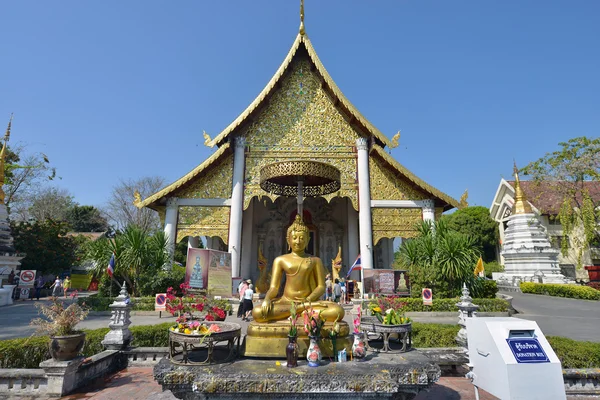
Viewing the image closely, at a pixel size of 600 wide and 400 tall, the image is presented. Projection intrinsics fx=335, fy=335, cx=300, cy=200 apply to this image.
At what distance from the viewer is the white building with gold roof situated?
1203cm

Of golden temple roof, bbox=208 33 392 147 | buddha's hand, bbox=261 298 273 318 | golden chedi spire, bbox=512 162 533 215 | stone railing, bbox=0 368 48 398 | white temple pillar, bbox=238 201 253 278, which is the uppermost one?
golden temple roof, bbox=208 33 392 147

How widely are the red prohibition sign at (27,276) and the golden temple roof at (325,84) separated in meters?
10.0

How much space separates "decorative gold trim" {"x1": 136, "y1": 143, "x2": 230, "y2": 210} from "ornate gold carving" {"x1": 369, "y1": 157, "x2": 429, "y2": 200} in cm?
555

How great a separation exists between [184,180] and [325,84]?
659cm

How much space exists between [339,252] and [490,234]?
20.5 m

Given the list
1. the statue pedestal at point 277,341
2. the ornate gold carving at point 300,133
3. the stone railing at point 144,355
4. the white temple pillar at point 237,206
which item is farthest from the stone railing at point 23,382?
the ornate gold carving at point 300,133

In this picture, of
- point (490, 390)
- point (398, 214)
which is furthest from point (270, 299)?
point (398, 214)

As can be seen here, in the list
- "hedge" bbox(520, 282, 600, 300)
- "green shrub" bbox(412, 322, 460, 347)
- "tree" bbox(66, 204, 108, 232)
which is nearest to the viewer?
"green shrub" bbox(412, 322, 460, 347)

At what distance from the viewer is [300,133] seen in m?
12.8

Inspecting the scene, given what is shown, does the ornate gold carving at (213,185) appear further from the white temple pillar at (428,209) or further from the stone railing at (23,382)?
the stone railing at (23,382)

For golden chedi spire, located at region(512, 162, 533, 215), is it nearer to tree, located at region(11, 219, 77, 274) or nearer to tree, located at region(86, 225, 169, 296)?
tree, located at region(86, 225, 169, 296)

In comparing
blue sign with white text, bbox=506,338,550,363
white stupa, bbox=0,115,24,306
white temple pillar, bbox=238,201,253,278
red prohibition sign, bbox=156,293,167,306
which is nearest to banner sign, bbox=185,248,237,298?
red prohibition sign, bbox=156,293,167,306

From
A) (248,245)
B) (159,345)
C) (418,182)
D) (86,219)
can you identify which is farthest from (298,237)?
(86,219)

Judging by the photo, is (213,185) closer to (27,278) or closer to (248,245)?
(248,245)
